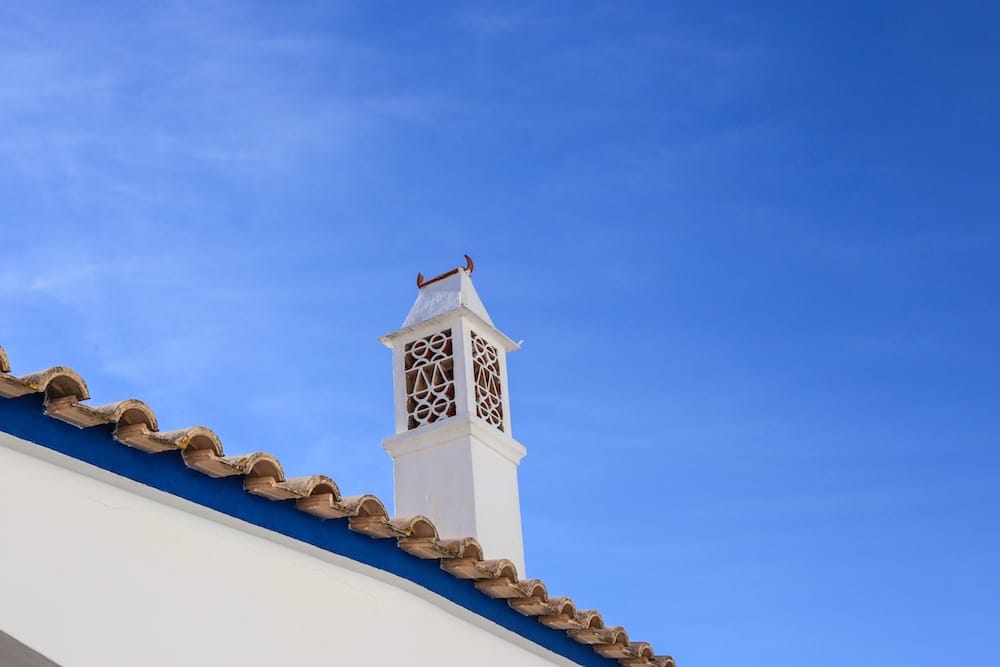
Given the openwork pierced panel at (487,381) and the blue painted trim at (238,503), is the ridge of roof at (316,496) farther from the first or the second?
the openwork pierced panel at (487,381)

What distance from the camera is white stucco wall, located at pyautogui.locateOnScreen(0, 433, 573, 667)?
4059 mm

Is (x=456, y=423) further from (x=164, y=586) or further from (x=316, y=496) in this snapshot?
(x=164, y=586)

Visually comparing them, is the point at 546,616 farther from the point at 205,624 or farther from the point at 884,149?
the point at 884,149

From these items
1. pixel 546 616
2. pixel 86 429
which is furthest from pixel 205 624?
pixel 546 616

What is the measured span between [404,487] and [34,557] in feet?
12.9

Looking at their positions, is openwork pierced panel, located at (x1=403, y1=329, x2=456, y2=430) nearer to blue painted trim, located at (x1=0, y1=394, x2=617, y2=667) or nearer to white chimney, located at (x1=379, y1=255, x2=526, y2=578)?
white chimney, located at (x1=379, y1=255, x2=526, y2=578)

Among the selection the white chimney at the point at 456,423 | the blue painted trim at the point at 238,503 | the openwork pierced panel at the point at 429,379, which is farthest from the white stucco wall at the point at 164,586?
the openwork pierced panel at the point at 429,379

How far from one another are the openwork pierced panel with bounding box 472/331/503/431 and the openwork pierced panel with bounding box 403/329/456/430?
16 centimetres

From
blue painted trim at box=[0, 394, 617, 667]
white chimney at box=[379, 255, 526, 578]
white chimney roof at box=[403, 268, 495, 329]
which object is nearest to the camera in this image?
blue painted trim at box=[0, 394, 617, 667]

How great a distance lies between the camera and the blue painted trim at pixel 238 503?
419 cm

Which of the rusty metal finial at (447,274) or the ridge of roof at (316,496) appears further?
the rusty metal finial at (447,274)

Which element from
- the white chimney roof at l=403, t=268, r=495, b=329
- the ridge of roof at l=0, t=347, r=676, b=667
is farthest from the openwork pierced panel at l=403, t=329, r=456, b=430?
the ridge of roof at l=0, t=347, r=676, b=667

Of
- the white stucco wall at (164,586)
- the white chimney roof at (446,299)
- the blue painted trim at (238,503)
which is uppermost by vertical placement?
the white chimney roof at (446,299)

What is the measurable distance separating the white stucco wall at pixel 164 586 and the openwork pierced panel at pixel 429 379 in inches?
96.9
